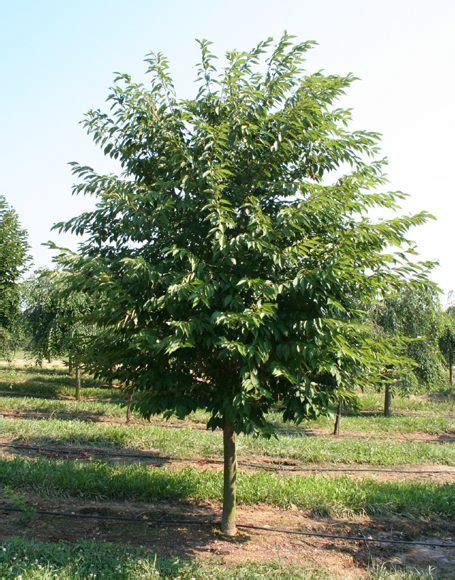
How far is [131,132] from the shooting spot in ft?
21.6

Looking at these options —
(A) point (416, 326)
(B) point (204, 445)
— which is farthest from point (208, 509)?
(A) point (416, 326)

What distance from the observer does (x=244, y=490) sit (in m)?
8.72

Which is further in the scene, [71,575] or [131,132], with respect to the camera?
[131,132]

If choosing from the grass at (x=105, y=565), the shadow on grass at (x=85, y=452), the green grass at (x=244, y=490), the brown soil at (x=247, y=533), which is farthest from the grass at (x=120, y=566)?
the shadow on grass at (x=85, y=452)

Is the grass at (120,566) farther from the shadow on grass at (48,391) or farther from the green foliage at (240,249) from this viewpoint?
the shadow on grass at (48,391)

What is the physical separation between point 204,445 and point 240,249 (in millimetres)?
8572

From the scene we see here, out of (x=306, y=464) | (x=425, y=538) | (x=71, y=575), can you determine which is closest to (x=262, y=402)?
(x=71, y=575)

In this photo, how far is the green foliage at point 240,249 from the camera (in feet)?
18.4

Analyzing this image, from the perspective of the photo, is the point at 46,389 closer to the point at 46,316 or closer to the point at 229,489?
the point at 46,316

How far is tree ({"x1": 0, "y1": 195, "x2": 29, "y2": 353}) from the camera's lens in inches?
661

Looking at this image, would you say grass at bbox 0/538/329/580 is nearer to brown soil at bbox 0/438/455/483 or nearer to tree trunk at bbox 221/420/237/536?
tree trunk at bbox 221/420/237/536

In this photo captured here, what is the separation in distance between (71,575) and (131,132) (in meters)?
5.11

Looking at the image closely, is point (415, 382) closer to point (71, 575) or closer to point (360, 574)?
point (360, 574)

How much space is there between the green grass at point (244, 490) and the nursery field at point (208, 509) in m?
0.02
